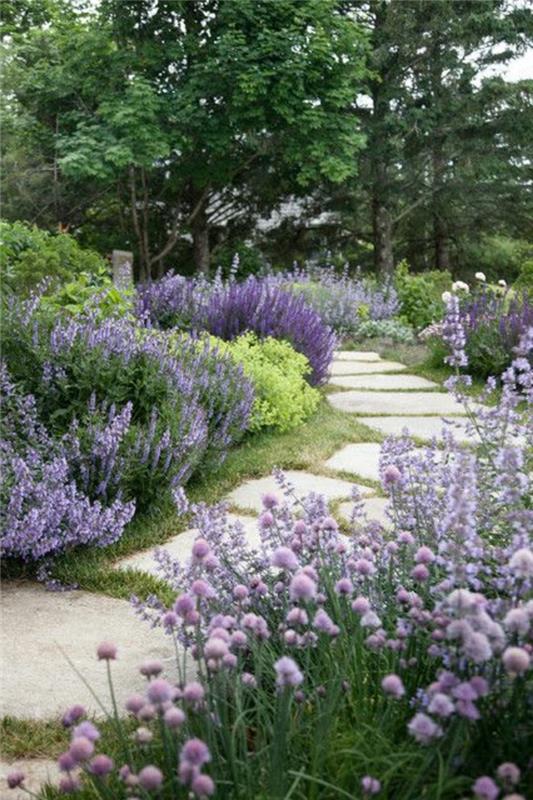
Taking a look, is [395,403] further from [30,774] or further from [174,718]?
[174,718]

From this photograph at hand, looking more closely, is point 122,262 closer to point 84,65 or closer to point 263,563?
point 263,563

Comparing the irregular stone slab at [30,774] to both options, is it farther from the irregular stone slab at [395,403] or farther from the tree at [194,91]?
the tree at [194,91]

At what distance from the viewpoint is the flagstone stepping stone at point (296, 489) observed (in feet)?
11.0

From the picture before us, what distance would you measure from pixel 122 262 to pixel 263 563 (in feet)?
22.0

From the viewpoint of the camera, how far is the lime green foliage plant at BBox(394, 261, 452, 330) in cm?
1150

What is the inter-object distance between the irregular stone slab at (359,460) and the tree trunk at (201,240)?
14240 mm

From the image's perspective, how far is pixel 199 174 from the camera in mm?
17703

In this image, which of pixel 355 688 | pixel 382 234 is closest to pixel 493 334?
pixel 355 688

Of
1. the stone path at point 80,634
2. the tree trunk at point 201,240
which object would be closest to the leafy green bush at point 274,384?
the stone path at point 80,634

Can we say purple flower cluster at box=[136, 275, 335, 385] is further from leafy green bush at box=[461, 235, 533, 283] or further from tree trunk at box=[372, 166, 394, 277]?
leafy green bush at box=[461, 235, 533, 283]

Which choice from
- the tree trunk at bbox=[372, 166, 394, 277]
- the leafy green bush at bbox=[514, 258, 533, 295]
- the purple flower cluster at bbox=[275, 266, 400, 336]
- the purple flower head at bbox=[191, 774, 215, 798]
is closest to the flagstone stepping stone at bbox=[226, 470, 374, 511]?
the purple flower head at bbox=[191, 774, 215, 798]

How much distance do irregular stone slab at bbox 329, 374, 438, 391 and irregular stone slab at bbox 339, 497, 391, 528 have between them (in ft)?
10.5

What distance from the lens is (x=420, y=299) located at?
11859 mm

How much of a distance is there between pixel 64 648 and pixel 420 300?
33.8 ft
